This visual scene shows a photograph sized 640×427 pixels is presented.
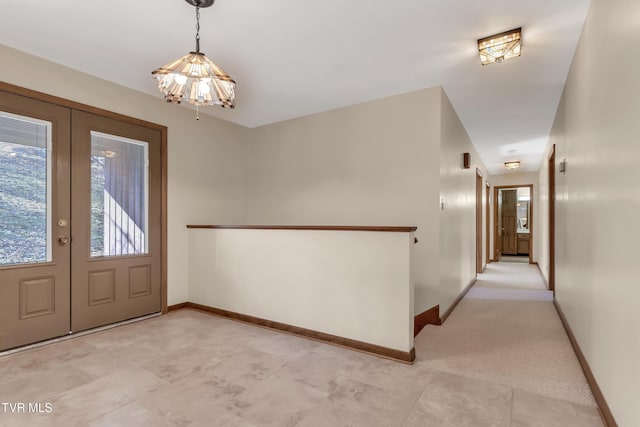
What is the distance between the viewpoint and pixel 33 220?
285 centimetres

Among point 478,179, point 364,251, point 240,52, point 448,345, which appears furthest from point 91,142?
point 478,179

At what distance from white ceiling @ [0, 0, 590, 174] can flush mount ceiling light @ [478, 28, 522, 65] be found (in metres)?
0.06

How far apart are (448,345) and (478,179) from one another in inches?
182

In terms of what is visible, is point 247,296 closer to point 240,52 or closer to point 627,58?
point 240,52

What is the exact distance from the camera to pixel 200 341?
2953mm

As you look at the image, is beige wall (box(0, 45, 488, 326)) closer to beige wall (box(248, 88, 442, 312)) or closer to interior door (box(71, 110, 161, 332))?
beige wall (box(248, 88, 442, 312))

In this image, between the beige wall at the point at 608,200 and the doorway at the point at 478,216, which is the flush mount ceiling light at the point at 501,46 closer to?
the beige wall at the point at 608,200

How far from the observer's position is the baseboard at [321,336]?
256 cm

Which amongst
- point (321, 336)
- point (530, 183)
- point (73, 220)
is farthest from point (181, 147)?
point (530, 183)

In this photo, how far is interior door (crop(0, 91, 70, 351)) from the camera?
8.86ft

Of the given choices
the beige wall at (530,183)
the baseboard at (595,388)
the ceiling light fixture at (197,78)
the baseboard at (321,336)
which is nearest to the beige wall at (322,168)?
the baseboard at (321,336)

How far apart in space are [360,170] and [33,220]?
10.6 ft

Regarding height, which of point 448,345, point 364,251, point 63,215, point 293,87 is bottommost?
point 448,345

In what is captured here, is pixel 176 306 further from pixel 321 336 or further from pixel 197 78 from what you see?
pixel 197 78
